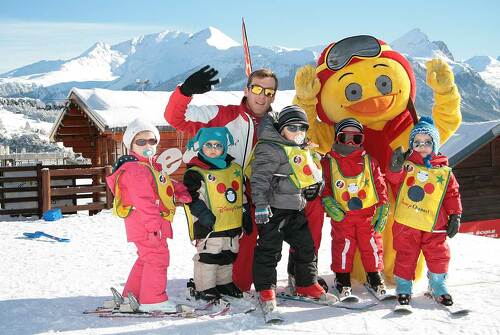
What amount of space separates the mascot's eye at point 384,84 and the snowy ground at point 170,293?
1.78 m

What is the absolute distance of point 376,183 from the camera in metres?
4.39

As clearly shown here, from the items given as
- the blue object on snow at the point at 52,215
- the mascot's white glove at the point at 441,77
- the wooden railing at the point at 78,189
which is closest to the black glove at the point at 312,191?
the mascot's white glove at the point at 441,77

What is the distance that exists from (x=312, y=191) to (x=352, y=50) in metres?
1.48

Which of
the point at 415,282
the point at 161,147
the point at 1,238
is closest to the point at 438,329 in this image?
the point at 415,282

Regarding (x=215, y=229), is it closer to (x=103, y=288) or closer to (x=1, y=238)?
(x=103, y=288)

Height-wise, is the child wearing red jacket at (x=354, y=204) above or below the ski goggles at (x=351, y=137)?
below

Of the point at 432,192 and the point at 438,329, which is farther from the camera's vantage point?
the point at 432,192

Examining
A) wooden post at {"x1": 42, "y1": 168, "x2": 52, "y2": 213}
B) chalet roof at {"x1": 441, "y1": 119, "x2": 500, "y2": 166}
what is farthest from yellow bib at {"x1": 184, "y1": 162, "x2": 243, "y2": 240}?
chalet roof at {"x1": 441, "y1": 119, "x2": 500, "y2": 166}

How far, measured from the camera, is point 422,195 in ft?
13.5

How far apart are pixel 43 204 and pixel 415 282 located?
26.2 feet

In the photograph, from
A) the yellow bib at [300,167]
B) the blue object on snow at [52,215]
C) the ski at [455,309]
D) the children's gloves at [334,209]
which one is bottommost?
the ski at [455,309]

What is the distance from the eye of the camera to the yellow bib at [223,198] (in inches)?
161

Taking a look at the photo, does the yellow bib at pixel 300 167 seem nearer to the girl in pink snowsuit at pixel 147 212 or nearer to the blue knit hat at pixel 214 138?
the blue knit hat at pixel 214 138

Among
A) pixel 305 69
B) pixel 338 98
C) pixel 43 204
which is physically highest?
pixel 305 69
